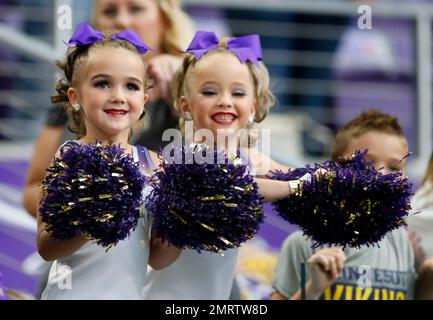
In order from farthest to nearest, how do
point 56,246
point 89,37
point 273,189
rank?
1. point 89,37
2. point 273,189
3. point 56,246

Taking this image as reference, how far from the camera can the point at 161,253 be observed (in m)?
2.59

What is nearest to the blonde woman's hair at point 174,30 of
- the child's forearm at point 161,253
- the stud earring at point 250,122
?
the stud earring at point 250,122

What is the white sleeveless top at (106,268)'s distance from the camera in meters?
2.56

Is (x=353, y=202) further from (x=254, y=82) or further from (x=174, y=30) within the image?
(x=174, y=30)

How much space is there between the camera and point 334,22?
489cm

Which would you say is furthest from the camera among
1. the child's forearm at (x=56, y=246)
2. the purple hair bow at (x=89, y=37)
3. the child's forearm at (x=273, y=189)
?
the purple hair bow at (x=89, y=37)

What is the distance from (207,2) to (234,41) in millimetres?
1806

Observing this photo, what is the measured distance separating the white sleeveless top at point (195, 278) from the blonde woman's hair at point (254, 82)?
18 cm

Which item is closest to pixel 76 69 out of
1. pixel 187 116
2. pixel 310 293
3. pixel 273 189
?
pixel 187 116

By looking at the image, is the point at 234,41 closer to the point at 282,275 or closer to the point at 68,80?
the point at 68,80

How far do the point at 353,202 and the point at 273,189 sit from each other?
0.19 meters

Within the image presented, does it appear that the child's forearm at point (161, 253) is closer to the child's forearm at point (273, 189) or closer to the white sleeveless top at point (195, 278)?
the white sleeveless top at point (195, 278)

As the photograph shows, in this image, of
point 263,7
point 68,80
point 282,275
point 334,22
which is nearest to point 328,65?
point 334,22

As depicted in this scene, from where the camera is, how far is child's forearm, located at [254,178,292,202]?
2510 mm
